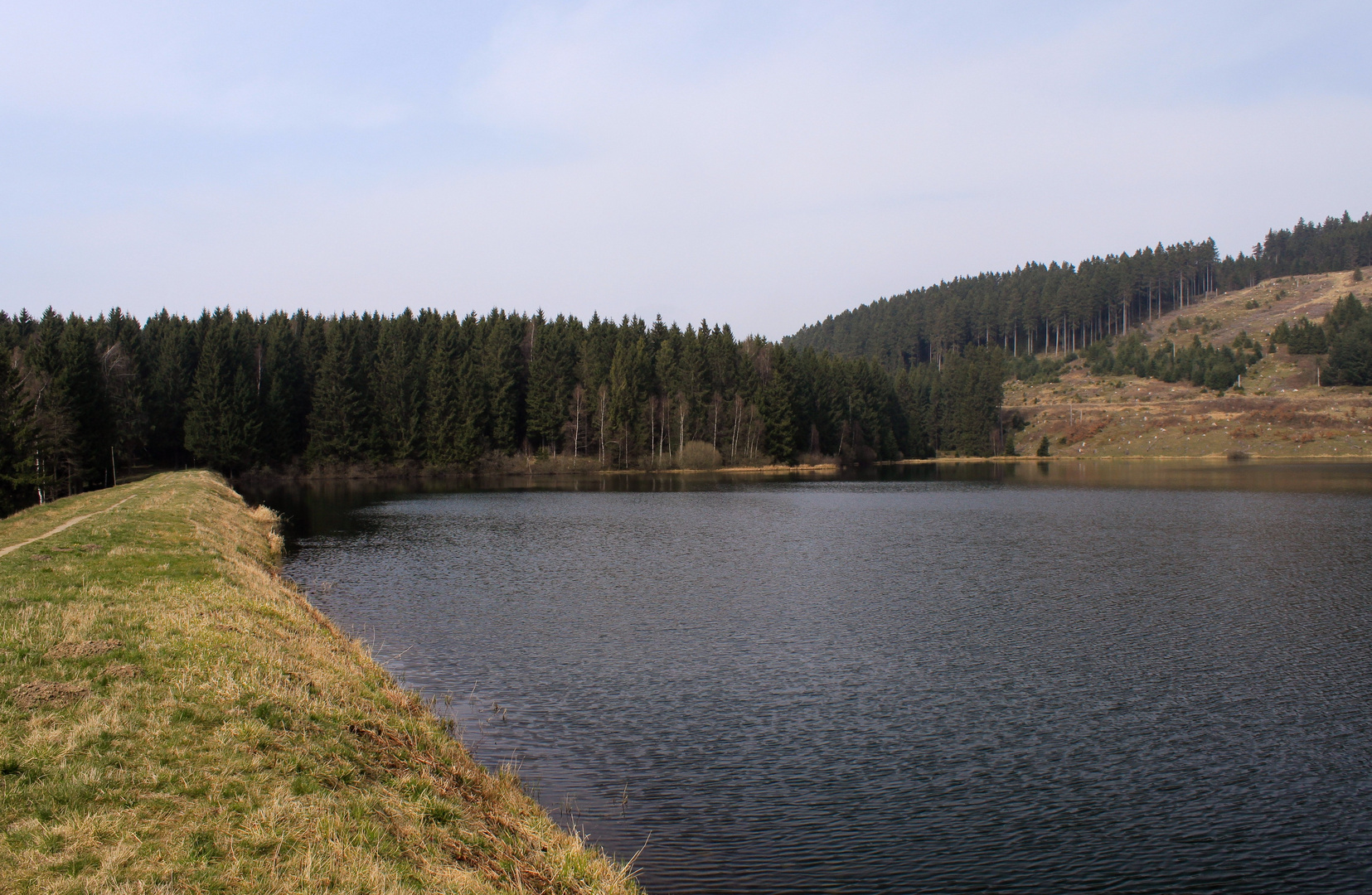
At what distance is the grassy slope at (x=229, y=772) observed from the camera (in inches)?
285

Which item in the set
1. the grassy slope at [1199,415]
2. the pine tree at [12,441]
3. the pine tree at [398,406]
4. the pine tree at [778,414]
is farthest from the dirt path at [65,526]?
the grassy slope at [1199,415]

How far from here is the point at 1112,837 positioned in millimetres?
11062

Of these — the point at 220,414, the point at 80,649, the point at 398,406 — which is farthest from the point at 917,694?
the point at 398,406

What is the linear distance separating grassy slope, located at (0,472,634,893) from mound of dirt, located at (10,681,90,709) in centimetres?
5

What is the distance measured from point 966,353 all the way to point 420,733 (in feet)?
556

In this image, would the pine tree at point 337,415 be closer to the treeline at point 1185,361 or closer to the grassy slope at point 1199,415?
the grassy slope at point 1199,415

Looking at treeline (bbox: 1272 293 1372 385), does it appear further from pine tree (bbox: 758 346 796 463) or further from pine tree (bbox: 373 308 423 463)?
pine tree (bbox: 373 308 423 463)

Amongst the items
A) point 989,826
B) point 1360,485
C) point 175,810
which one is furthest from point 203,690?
point 1360,485

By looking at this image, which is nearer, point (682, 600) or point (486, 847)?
point (486, 847)

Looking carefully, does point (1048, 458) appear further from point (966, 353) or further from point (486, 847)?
point (486, 847)

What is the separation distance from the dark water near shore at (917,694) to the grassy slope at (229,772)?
67.4 inches

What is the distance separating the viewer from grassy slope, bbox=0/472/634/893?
724 cm

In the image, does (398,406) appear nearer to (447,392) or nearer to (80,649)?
(447,392)

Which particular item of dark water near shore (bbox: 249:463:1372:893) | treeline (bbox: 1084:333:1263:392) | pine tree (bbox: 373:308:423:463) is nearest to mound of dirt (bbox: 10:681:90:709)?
dark water near shore (bbox: 249:463:1372:893)
